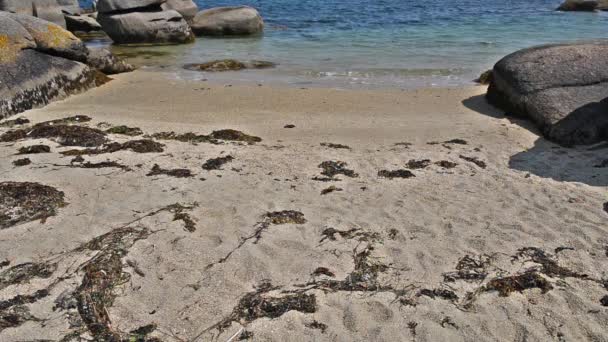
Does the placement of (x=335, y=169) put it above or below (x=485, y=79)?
above

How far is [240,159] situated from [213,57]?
934cm

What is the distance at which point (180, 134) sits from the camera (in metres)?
7.33

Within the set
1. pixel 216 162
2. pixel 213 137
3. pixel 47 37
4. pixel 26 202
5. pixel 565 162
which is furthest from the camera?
pixel 47 37

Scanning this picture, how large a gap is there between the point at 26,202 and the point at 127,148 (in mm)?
1714

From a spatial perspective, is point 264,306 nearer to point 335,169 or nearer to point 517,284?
point 517,284

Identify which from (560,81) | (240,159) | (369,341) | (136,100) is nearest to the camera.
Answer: (369,341)

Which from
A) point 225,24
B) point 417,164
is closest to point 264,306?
point 417,164

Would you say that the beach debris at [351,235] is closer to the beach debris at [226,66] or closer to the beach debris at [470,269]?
the beach debris at [470,269]

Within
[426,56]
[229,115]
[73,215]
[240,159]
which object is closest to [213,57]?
[426,56]

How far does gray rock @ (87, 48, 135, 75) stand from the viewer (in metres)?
10.9

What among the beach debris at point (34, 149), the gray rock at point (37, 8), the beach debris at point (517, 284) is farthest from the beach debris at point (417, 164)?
the gray rock at point (37, 8)

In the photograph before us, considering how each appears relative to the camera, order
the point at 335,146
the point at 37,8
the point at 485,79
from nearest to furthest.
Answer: the point at 335,146, the point at 485,79, the point at 37,8

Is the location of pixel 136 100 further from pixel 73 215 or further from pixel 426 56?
pixel 426 56

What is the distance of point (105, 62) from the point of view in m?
11.3
